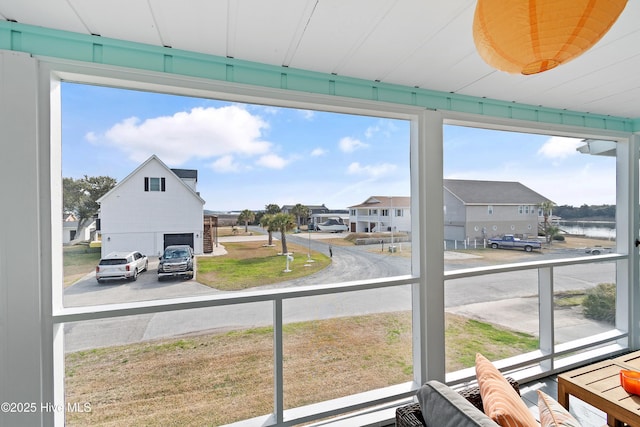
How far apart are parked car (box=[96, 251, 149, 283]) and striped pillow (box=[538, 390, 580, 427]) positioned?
2019mm

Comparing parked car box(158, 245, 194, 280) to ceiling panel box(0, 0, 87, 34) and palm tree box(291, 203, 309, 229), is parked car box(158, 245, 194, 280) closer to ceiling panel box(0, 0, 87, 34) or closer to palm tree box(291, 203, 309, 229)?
palm tree box(291, 203, 309, 229)

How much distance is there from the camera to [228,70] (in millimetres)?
1734

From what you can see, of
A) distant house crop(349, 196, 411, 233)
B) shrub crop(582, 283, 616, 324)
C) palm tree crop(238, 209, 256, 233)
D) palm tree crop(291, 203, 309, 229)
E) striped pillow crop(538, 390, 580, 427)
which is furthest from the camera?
shrub crop(582, 283, 616, 324)

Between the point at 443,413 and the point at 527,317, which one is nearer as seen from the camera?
the point at 443,413

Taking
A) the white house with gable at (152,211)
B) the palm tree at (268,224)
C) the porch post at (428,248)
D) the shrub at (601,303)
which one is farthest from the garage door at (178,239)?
the shrub at (601,303)

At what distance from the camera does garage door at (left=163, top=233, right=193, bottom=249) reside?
1.75 metres

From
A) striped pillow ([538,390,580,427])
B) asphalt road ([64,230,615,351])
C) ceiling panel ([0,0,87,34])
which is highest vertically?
ceiling panel ([0,0,87,34])

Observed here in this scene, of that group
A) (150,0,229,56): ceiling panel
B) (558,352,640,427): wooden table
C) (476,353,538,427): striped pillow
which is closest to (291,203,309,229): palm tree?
(150,0,229,56): ceiling panel

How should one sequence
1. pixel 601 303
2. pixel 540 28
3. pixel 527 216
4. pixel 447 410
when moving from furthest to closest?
pixel 601 303 < pixel 527 216 < pixel 447 410 < pixel 540 28

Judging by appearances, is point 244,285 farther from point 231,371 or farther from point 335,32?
point 335,32

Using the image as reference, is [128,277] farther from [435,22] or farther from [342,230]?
[435,22]

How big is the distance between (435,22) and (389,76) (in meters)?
0.57

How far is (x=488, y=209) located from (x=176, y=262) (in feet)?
8.19

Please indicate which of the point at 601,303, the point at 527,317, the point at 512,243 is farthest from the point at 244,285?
the point at 601,303
